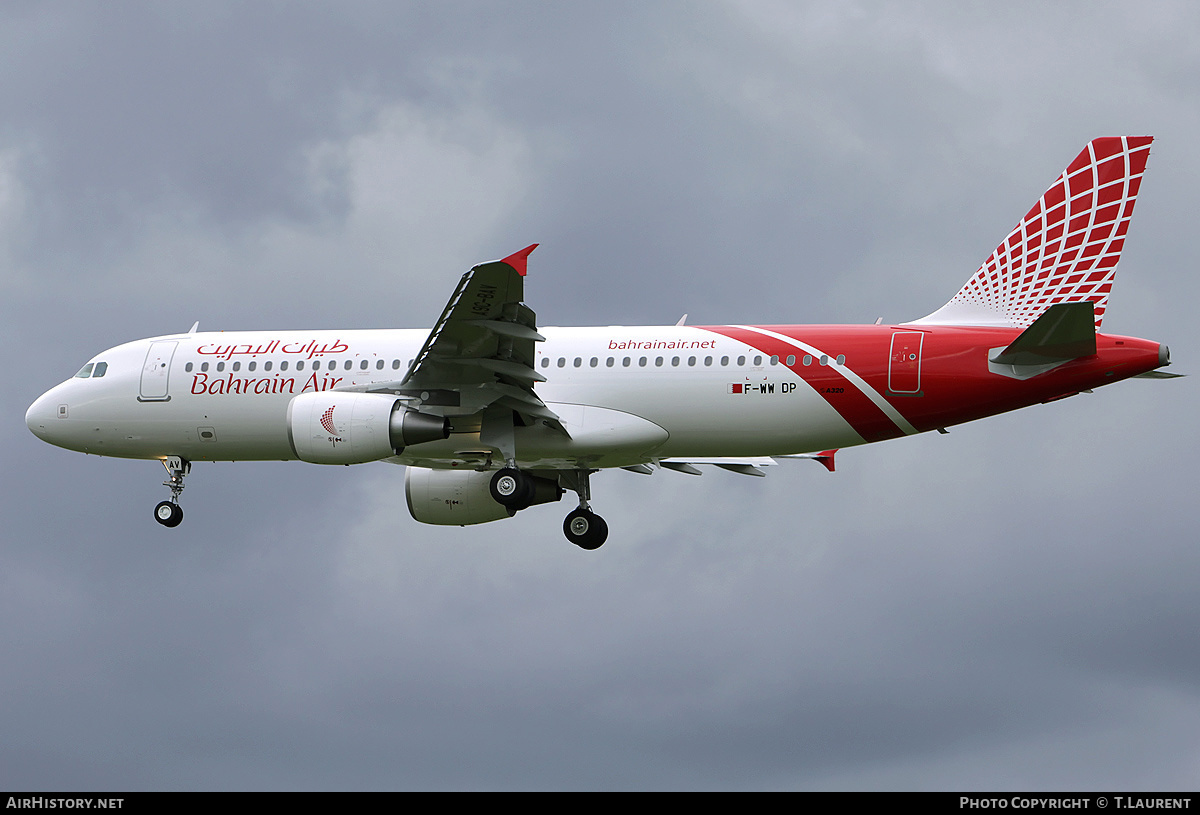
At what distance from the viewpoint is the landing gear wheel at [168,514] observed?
33.8 metres

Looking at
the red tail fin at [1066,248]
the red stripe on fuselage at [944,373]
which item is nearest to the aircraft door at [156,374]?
the red stripe on fuselage at [944,373]

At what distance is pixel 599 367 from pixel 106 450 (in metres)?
11.8

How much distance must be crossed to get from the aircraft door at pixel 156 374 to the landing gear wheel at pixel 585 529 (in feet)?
31.2

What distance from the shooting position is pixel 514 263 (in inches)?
1080

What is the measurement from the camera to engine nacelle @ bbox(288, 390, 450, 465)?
29.4 metres

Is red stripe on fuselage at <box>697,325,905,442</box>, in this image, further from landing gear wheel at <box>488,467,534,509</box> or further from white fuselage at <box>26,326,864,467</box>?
landing gear wheel at <box>488,467,534,509</box>

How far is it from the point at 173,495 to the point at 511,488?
335 inches

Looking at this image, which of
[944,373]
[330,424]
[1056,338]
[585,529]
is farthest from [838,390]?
[330,424]

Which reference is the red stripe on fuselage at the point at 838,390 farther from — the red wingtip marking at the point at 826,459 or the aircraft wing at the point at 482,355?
the aircraft wing at the point at 482,355

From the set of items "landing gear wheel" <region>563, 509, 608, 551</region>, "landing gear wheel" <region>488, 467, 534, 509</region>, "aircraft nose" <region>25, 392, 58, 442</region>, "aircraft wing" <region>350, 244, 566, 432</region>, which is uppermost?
"aircraft nose" <region>25, 392, 58, 442</region>

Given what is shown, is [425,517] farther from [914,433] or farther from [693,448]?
[914,433]

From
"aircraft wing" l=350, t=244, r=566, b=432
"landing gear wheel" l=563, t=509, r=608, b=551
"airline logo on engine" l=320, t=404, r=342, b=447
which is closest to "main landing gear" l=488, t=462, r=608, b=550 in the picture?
"landing gear wheel" l=563, t=509, r=608, b=551

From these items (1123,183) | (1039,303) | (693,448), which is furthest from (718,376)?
(1123,183)

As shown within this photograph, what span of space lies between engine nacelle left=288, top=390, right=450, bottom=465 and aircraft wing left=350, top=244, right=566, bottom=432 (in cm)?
72
